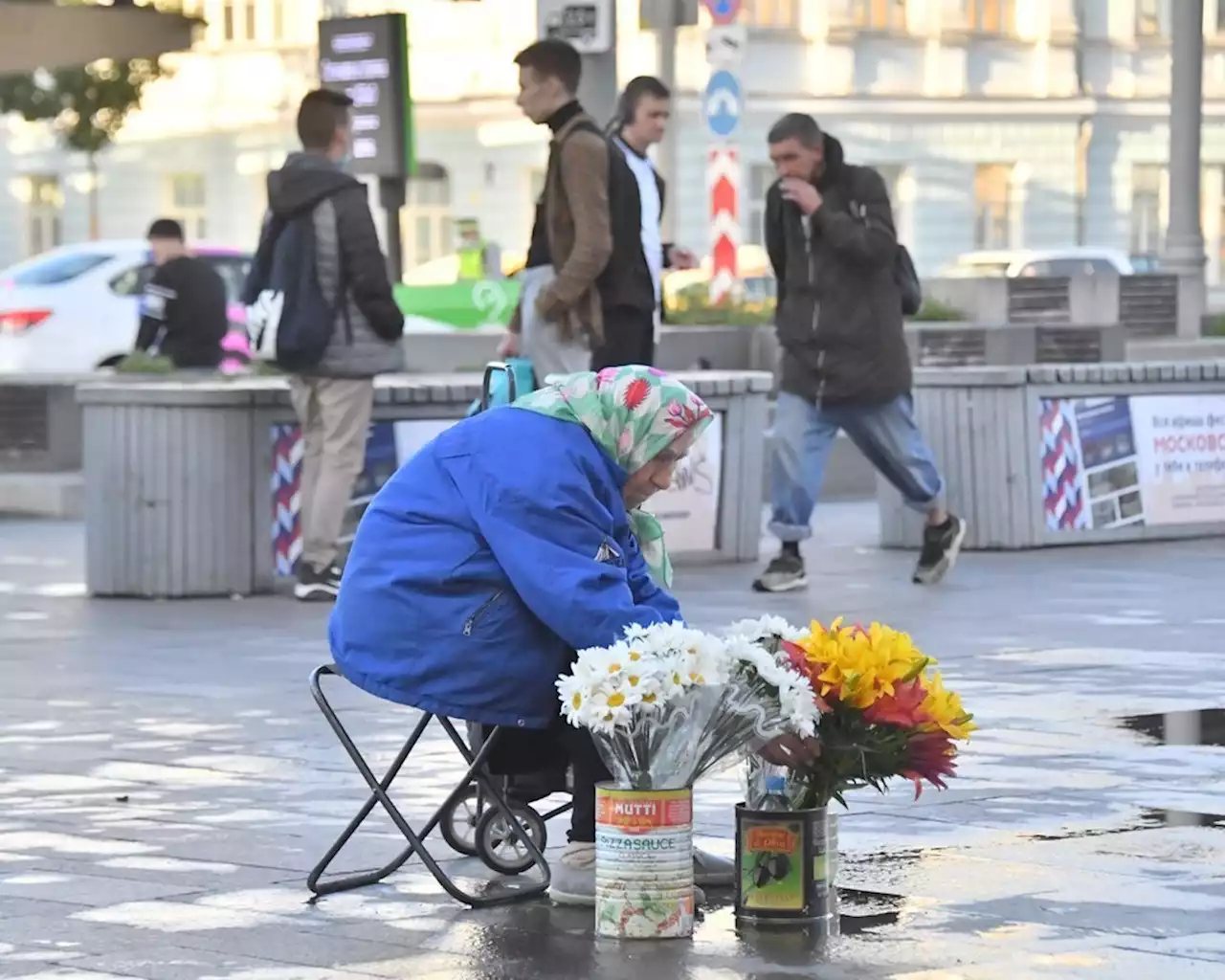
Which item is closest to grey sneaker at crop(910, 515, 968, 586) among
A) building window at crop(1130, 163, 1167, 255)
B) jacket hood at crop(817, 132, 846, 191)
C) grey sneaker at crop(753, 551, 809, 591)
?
grey sneaker at crop(753, 551, 809, 591)

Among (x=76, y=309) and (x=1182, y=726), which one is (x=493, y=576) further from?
(x=76, y=309)

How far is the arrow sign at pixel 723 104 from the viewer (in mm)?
24297

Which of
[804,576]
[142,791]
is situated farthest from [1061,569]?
[142,791]

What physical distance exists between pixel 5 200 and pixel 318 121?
43.0 m

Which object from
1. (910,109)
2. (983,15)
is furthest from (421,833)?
(983,15)

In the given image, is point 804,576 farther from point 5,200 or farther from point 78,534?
point 5,200

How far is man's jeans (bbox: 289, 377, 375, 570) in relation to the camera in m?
11.5

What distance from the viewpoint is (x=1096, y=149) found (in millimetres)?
47844

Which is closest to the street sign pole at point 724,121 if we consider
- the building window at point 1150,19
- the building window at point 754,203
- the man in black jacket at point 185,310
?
the man in black jacket at point 185,310

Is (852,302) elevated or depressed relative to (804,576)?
elevated

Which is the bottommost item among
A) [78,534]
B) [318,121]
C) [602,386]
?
[78,534]

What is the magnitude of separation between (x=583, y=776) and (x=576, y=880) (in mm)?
210

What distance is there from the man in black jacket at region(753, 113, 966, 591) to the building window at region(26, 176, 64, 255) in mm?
42655

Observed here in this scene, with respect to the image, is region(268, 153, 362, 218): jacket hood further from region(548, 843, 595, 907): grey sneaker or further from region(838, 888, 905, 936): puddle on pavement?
region(838, 888, 905, 936): puddle on pavement
